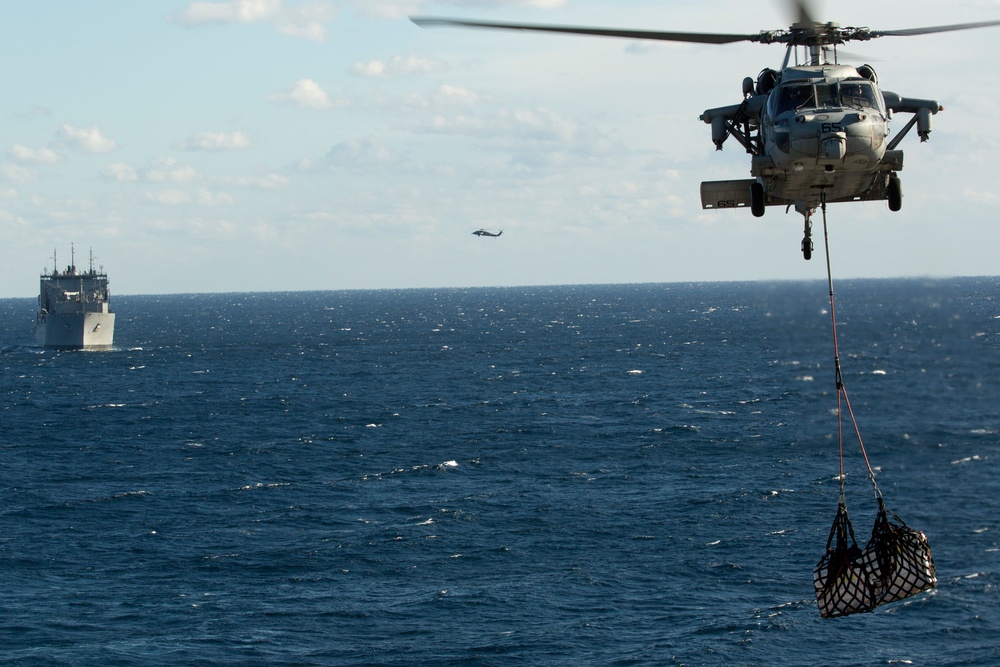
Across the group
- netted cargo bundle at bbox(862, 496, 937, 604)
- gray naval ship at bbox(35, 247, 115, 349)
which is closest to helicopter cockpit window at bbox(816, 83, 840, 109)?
netted cargo bundle at bbox(862, 496, 937, 604)

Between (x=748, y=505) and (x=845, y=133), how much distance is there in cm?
5296

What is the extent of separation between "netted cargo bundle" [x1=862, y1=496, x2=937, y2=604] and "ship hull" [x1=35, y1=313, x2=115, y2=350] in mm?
175980

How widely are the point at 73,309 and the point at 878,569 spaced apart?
176625 mm

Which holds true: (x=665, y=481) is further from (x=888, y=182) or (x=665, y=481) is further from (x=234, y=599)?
(x=888, y=182)

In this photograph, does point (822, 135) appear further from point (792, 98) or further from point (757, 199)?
point (757, 199)

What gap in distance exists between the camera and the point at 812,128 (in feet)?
76.0

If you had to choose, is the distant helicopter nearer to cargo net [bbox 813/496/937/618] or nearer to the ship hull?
cargo net [bbox 813/496/937/618]

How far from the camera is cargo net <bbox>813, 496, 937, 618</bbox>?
985 inches

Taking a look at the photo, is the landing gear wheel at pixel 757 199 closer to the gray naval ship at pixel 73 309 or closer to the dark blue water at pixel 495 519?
the dark blue water at pixel 495 519

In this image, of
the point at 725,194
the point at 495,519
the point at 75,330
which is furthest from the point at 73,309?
the point at 725,194

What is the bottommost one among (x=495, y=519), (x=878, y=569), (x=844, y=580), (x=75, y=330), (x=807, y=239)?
(x=495, y=519)

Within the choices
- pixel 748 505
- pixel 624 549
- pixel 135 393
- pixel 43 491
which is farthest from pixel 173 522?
pixel 135 393

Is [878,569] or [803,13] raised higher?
[803,13]

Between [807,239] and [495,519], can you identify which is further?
[495,519]
